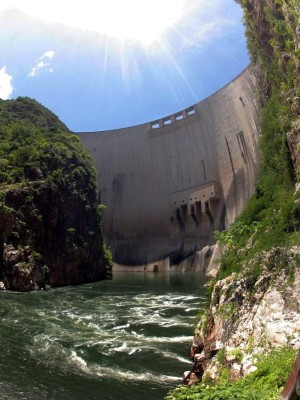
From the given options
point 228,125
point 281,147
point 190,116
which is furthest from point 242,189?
point 281,147

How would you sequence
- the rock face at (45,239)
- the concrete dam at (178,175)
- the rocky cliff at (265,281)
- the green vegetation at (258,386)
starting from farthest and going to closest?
1. the concrete dam at (178,175)
2. the rock face at (45,239)
3. the rocky cliff at (265,281)
4. the green vegetation at (258,386)

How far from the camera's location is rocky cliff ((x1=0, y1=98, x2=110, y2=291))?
73.5 feet

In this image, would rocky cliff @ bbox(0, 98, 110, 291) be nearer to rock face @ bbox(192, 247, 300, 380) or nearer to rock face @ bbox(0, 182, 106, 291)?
rock face @ bbox(0, 182, 106, 291)

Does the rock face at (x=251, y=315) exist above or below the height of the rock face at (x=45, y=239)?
below

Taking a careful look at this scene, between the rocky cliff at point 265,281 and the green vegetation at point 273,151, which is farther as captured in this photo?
the green vegetation at point 273,151

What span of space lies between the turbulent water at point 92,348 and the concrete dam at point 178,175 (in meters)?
20.0

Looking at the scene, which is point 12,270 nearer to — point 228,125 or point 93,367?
point 93,367

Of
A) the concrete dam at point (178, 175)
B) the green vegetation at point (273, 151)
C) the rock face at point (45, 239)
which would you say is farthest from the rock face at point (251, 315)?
the concrete dam at point (178, 175)

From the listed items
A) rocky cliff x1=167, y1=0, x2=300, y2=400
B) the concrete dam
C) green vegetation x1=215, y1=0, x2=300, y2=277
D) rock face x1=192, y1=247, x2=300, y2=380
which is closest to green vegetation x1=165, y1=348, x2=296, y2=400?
rocky cliff x1=167, y1=0, x2=300, y2=400

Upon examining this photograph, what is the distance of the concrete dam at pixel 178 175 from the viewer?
34.9m

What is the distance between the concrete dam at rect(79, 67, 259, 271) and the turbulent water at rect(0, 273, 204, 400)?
65.6 feet

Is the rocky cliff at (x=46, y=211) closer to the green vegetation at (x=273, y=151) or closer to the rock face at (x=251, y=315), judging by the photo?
the green vegetation at (x=273, y=151)

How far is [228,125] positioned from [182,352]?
97.9 feet

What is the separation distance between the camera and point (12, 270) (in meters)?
21.2
